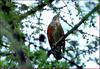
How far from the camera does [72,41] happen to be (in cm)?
463

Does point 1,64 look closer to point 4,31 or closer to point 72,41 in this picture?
point 72,41

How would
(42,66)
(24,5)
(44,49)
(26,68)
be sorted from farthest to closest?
(24,5)
(42,66)
(44,49)
(26,68)

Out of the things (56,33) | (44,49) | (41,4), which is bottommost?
(56,33)

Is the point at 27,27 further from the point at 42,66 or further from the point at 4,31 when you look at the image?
the point at 4,31

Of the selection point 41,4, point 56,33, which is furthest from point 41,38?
point 56,33

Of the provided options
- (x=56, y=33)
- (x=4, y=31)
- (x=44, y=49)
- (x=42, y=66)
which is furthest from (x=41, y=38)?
(x=56, y=33)

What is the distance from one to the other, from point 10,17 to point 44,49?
1.78 ft

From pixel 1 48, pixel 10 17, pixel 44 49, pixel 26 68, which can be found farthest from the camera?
pixel 1 48

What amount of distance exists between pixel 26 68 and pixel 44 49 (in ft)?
3.93

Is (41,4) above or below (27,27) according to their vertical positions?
above

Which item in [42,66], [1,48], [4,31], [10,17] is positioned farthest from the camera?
[1,48]

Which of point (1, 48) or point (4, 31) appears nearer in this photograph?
point (4, 31)

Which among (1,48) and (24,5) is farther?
(1,48)

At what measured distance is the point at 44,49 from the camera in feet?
10.8
